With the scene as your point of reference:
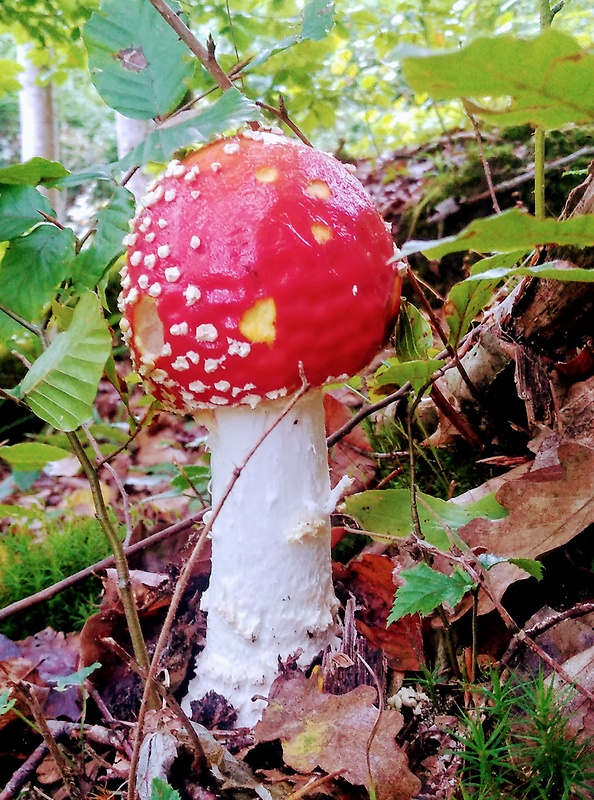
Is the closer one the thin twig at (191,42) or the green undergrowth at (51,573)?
the thin twig at (191,42)

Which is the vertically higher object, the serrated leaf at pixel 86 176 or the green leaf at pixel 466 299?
the serrated leaf at pixel 86 176

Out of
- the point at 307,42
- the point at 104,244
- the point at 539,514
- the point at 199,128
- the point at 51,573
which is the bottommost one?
the point at 51,573

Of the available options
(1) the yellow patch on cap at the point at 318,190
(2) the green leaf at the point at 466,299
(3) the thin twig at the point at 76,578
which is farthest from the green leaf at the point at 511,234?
(3) the thin twig at the point at 76,578

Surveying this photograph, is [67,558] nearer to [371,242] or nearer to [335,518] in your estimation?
[335,518]

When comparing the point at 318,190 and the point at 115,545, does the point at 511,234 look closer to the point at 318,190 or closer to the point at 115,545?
the point at 318,190

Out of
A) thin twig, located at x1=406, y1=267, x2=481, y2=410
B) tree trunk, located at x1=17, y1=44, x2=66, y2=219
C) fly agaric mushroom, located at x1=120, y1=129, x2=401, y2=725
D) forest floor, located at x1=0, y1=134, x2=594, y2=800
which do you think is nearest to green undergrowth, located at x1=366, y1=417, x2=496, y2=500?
forest floor, located at x1=0, y1=134, x2=594, y2=800

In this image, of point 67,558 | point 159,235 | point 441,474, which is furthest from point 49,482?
point 159,235

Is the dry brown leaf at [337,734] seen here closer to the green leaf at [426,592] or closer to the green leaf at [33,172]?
the green leaf at [426,592]

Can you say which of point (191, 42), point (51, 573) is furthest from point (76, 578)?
point (191, 42)
